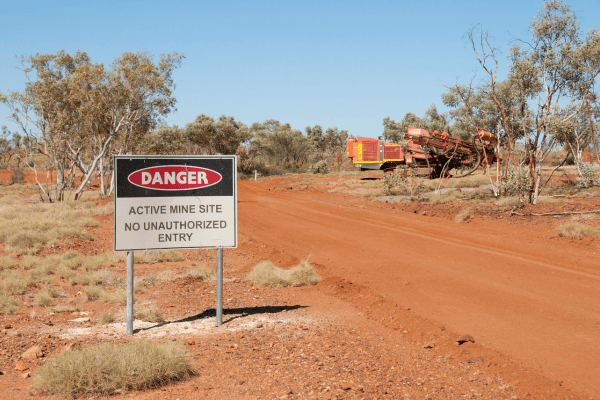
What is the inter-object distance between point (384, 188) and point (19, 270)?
18.0 m

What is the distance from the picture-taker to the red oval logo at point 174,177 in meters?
6.42

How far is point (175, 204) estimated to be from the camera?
6.57 metres

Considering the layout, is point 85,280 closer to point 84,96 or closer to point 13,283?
point 13,283

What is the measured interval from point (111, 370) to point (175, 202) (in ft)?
8.87

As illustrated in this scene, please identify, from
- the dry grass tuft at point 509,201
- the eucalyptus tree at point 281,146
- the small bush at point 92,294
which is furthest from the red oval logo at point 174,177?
the eucalyptus tree at point 281,146

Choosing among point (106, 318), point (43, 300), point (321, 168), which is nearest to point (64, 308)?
point (43, 300)

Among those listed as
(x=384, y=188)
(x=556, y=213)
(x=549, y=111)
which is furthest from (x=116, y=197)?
(x=384, y=188)

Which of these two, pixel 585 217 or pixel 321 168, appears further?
pixel 321 168

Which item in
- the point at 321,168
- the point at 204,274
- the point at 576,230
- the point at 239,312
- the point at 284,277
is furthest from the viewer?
the point at 321,168

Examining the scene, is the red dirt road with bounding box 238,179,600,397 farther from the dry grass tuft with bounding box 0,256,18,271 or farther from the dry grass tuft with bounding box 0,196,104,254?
the dry grass tuft with bounding box 0,256,18,271

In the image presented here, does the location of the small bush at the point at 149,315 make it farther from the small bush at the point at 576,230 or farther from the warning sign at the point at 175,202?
the small bush at the point at 576,230

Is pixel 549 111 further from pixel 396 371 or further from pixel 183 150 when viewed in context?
pixel 183 150

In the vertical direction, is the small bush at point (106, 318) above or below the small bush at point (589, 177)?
below

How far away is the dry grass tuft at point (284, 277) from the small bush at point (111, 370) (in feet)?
14.1
